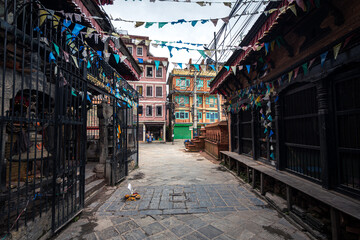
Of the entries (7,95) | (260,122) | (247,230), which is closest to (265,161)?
(260,122)

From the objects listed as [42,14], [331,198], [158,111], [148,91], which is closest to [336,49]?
[331,198]

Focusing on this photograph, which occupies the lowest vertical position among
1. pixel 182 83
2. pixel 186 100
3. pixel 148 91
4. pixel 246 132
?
pixel 246 132

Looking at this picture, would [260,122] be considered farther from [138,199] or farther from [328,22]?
[138,199]

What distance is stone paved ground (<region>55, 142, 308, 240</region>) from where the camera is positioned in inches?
113

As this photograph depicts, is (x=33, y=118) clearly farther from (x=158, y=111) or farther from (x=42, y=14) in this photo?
(x=158, y=111)

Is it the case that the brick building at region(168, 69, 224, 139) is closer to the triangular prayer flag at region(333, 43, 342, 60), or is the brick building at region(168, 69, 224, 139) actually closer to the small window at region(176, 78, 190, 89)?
the small window at region(176, 78, 190, 89)

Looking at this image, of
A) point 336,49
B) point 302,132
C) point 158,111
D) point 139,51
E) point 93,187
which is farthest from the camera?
point 158,111

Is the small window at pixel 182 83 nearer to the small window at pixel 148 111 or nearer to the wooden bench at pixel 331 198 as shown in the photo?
the small window at pixel 148 111

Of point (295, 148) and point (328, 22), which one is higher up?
point (328, 22)

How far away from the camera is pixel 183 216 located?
11.3 feet

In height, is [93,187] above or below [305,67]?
below

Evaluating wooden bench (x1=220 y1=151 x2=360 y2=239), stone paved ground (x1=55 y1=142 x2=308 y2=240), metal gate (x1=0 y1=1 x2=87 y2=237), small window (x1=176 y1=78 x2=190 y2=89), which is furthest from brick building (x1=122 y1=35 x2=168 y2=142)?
wooden bench (x1=220 y1=151 x2=360 y2=239)

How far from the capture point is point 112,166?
5.41 m

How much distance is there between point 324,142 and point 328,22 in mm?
2263
